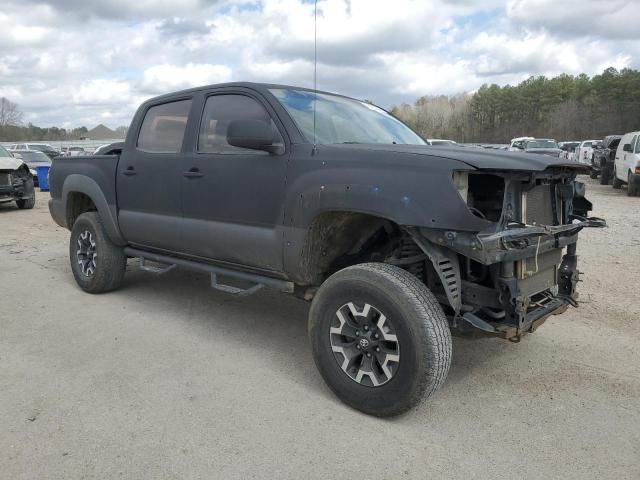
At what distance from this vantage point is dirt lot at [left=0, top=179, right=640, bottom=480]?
2750mm

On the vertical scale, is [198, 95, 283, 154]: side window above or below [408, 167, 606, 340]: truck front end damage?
above

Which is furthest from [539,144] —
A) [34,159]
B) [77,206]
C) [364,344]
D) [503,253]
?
[364,344]

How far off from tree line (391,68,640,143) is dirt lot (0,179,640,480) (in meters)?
55.8

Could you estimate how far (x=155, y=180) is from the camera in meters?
4.84

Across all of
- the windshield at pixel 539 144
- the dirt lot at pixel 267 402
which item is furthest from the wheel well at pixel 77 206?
the windshield at pixel 539 144

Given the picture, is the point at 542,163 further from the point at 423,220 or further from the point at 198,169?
the point at 198,169

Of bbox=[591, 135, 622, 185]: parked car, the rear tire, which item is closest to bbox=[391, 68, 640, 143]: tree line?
bbox=[591, 135, 622, 185]: parked car

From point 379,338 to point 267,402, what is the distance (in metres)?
0.83

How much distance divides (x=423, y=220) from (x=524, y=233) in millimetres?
610

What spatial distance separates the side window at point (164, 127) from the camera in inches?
186

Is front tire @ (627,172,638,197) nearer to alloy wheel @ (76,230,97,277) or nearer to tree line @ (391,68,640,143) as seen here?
alloy wheel @ (76,230,97,277)

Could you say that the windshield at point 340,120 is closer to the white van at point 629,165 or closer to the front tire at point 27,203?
the front tire at point 27,203

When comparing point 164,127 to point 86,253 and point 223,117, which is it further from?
point 86,253

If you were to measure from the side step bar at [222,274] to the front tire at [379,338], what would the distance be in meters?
0.53
